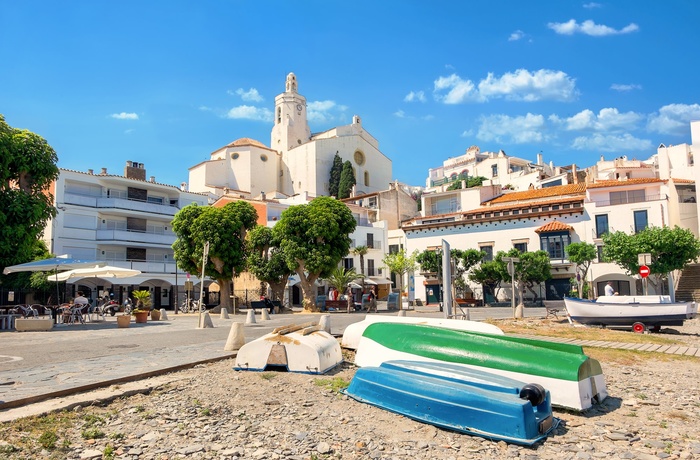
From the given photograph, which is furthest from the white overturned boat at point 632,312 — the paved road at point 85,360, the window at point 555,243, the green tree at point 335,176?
the green tree at point 335,176

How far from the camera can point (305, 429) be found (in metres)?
5.95

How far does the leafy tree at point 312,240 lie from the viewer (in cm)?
3456

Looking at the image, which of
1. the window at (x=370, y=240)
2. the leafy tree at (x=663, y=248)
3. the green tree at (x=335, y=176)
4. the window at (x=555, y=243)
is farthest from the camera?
the green tree at (x=335, y=176)

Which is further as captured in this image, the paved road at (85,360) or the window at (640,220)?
the window at (640,220)

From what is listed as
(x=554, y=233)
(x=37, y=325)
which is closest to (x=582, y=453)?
(x=37, y=325)

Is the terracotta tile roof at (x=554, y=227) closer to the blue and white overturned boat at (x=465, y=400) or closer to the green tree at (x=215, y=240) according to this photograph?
the green tree at (x=215, y=240)

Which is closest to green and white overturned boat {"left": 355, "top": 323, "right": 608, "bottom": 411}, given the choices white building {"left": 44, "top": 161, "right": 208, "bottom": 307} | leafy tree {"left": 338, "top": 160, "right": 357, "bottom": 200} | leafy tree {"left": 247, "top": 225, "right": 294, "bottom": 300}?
leafy tree {"left": 247, "top": 225, "right": 294, "bottom": 300}

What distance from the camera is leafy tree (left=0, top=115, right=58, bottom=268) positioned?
2108 cm

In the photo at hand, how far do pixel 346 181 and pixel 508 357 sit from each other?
77760mm

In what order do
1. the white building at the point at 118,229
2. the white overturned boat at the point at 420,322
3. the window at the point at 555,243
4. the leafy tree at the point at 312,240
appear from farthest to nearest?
the window at the point at 555,243 < the white building at the point at 118,229 < the leafy tree at the point at 312,240 < the white overturned boat at the point at 420,322

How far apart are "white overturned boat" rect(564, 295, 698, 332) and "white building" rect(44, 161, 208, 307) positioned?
33.8m

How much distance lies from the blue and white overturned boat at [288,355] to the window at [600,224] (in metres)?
39.1

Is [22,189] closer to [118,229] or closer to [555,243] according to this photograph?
[118,229]

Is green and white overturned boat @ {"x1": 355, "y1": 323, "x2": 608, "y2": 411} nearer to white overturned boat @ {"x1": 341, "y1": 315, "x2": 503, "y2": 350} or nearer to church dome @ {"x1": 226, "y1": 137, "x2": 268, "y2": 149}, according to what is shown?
white overturned boat @ {"x1": 341, "y1": 315, "x2": 503, "y2": 350}
